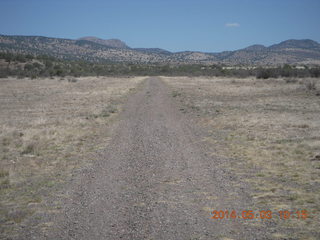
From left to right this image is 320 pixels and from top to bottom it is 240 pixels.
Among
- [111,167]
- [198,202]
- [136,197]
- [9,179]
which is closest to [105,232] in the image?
[136,197]

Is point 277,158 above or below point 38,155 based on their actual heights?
above

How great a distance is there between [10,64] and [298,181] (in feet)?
A: 271

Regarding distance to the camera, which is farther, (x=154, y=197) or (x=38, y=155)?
(x=38, y=155)

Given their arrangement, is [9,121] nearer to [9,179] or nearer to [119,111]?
[119,111]

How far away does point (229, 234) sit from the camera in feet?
16.1
